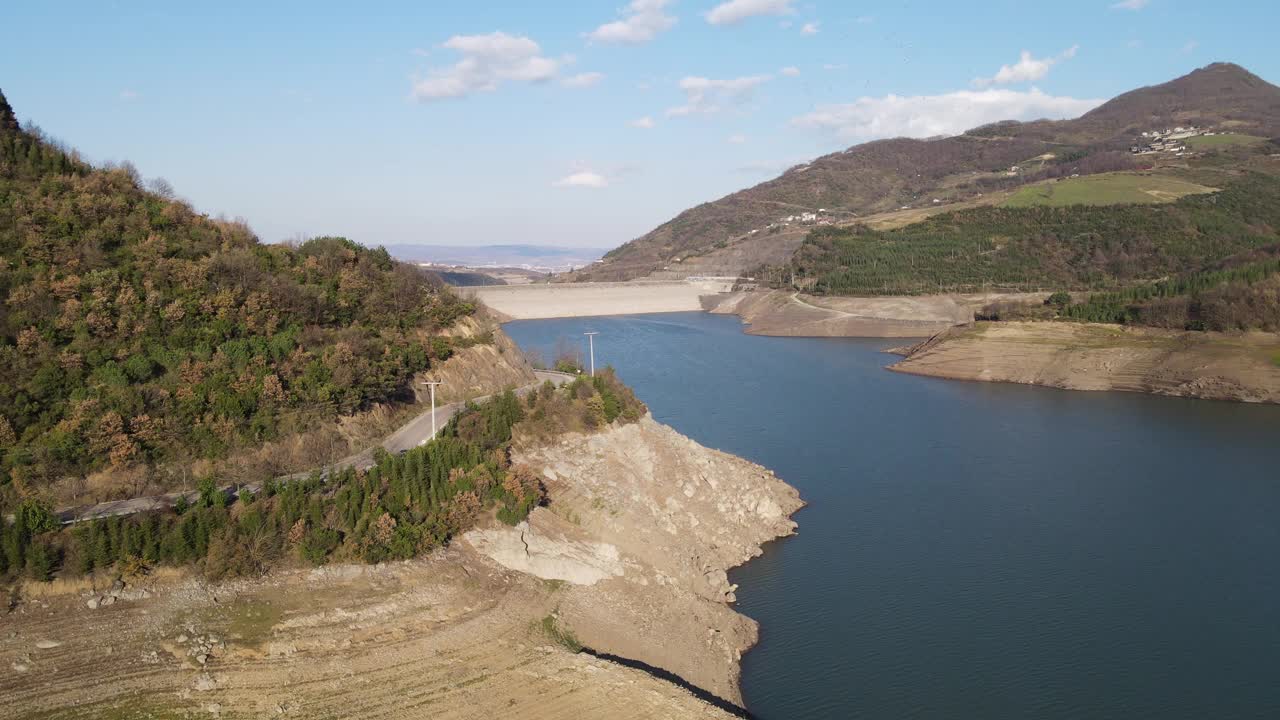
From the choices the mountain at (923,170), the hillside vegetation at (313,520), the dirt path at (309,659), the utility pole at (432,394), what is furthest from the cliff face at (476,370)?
the mountain at (923,170)

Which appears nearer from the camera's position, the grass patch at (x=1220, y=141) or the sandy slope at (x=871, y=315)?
the sandy slope at (x=871, y=315)

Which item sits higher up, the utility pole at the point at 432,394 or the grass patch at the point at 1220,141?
the grass patch at the point at 1220,141

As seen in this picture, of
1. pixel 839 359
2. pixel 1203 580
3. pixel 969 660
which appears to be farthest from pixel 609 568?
pixel 839 359

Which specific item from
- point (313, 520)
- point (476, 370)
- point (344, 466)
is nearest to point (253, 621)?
point (313, 520)

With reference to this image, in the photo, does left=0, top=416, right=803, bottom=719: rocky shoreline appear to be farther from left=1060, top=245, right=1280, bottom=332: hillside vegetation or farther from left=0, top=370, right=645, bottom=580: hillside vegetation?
left=1060, top=245, right=1280, bottom=332: hillside vegetation

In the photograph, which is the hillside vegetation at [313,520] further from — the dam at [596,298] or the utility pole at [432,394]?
the dam at [596,298]

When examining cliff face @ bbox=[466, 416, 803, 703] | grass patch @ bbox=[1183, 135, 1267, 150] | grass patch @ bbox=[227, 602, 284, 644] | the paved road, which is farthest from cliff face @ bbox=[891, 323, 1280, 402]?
grass patch @ bbox=[1183, 135, 1267, 150]
